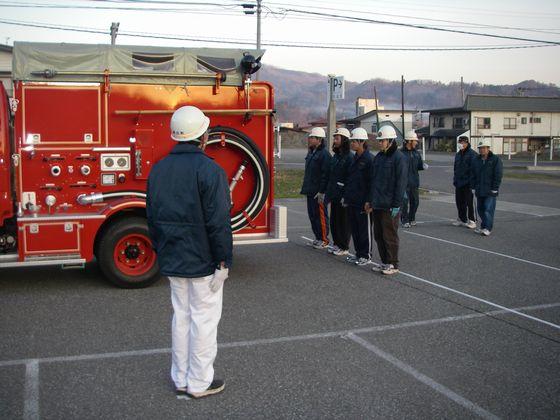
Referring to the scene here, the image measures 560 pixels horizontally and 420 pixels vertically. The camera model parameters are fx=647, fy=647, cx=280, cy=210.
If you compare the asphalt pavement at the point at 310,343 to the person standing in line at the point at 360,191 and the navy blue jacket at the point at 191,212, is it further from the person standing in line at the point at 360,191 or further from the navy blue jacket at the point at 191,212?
the navy blue jacket at the point at 191,212

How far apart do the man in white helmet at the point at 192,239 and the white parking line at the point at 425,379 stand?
1.61 metres

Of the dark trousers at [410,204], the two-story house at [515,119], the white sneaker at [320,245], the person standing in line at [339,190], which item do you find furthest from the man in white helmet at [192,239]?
the two-story house at [515,119]

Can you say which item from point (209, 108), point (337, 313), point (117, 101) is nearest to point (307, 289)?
point (337, 313)

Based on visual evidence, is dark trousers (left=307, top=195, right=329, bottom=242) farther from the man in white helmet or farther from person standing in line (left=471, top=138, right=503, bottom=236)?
the man in white helmet

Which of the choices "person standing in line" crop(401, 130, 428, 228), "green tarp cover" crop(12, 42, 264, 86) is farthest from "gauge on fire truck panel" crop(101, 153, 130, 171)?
"person standing in line" crop(401, 130, 428, 228)

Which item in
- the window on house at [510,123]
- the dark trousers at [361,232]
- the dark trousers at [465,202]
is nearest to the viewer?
the dark trousers at [361,232]

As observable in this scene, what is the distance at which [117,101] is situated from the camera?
817 centimetres

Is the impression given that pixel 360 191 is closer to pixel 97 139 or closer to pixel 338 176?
pixel 338 176

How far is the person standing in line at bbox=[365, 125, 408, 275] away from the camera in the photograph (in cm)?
898

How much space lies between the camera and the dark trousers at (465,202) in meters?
13.8

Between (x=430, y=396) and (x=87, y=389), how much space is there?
8.45 feet

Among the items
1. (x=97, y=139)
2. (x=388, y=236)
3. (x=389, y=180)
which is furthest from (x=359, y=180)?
(x=97, y=139)

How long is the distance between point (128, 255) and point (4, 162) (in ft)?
6.08

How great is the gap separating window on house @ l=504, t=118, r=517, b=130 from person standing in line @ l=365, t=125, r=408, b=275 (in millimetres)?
67743
